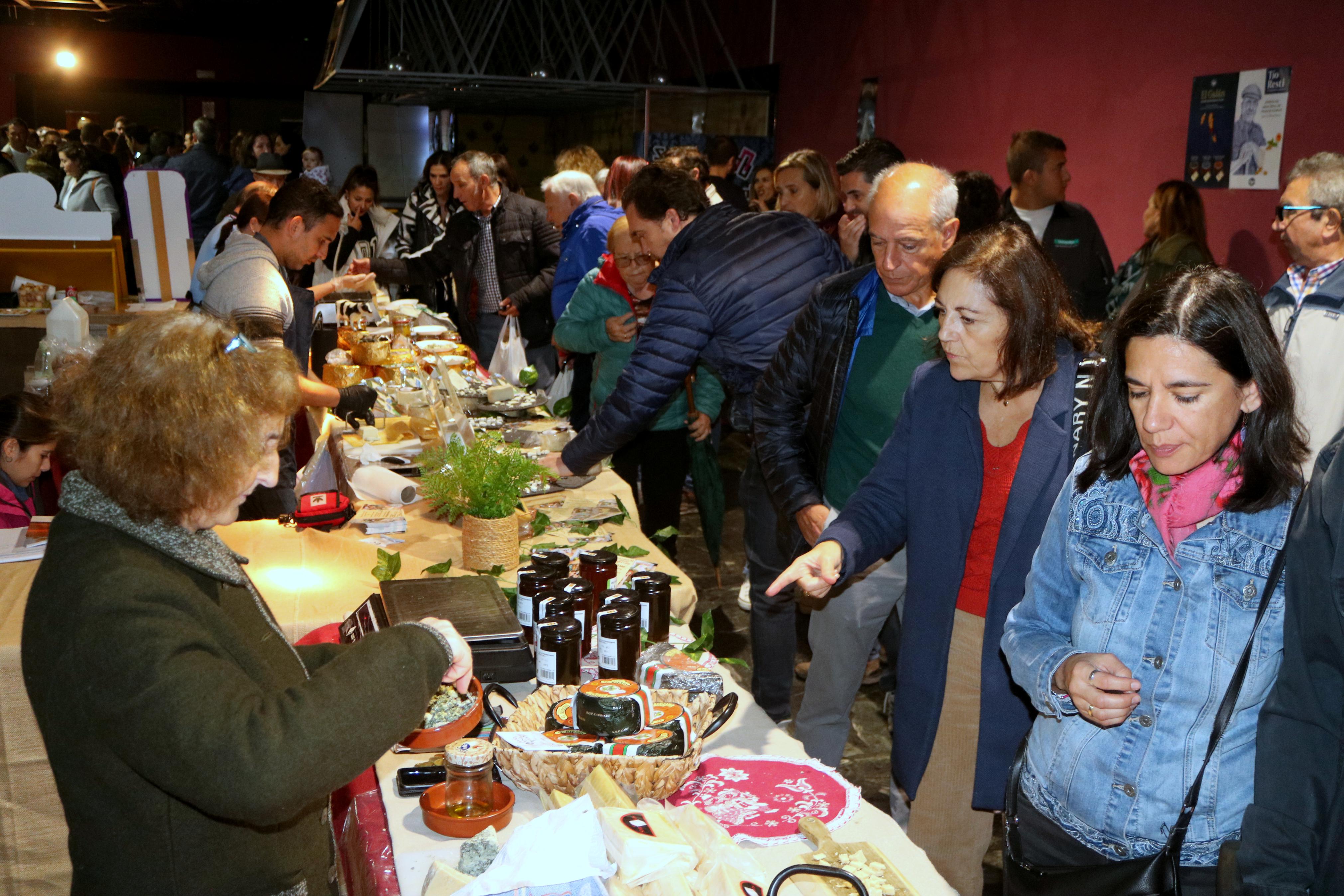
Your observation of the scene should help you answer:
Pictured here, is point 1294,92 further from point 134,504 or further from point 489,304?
point 134,504

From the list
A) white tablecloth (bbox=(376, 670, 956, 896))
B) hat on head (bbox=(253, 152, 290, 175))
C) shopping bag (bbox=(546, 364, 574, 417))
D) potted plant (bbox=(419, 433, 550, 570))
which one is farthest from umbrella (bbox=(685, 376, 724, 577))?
hat on head (bbox=(253, 152, 290, 175))

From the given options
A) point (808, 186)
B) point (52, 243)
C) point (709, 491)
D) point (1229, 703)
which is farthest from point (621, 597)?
point (52, 243)

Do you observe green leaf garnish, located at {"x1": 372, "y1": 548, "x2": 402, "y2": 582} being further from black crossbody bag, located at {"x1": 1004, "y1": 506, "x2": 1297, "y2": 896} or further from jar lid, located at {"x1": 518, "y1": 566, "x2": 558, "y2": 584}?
black crossbody bag, located at {"x1": 1004, "y1": 506, "x2": 1297, "y2": 896}

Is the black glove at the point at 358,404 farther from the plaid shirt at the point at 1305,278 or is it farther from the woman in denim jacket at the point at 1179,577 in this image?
the plaid shirt at the point at 1305,278

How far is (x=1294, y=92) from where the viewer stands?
4.24 metres

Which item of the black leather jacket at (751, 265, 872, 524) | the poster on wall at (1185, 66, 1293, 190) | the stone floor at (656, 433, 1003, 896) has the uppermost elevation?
the poster on wall at (1185, 66, 1293, 190)

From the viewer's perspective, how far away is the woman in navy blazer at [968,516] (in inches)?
76.5

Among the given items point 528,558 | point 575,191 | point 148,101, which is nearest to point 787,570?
point 528,558

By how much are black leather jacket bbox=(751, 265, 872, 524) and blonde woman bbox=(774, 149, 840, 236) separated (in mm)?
2034

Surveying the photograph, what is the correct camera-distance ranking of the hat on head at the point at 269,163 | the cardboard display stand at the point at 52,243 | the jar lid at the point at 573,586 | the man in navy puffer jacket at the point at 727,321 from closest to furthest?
the jar lid at the point at 573,586 < the man in navy puffer jacket at the point at 727,321 < the cardboard display stand at the point at 52,243 < the hat on head at the point at 269,163

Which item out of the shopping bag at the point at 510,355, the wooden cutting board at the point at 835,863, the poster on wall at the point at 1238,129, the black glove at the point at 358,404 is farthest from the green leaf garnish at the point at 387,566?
the poster on wall at the point at 1238,129

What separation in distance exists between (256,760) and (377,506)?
181 centimetres

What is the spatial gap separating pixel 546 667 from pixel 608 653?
11 centimetres

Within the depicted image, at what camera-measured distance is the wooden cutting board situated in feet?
4.47
